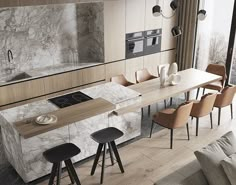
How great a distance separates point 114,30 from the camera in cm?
616

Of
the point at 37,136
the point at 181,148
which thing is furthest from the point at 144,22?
the point at 37,136

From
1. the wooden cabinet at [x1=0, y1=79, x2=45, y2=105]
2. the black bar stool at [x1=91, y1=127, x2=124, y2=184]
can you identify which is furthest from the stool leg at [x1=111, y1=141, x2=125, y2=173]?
the wooden cabinet at [x1=0, y1=79, x2=45, y2=105]

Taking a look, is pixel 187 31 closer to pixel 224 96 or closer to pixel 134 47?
pixel 134 47

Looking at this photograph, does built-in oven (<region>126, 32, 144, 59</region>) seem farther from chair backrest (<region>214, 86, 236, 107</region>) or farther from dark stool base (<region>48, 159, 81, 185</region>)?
dark stool base (<region>48, 159, 81, 185</region>)

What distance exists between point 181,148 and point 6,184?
2621mm

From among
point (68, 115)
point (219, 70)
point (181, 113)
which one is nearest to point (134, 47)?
point (219, 70)

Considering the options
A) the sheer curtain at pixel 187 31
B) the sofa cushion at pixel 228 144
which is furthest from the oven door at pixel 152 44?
the sofa cushion at pixel 228 144

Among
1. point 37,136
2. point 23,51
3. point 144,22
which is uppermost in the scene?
point 144,22

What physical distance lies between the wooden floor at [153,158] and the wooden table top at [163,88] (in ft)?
2.41

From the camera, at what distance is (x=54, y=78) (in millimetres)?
5559

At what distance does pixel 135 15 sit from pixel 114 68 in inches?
47.5

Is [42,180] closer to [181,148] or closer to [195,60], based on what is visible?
[181,148]

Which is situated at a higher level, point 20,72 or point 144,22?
point 144,22

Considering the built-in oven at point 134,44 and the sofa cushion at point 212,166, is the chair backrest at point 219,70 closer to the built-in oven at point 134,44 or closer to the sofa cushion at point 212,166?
the built-in oven at point 134,44
